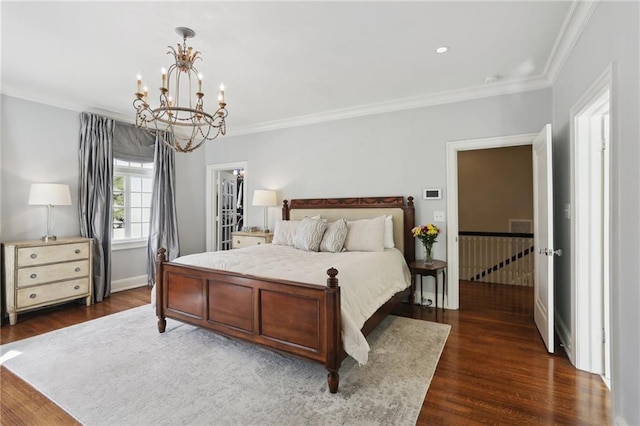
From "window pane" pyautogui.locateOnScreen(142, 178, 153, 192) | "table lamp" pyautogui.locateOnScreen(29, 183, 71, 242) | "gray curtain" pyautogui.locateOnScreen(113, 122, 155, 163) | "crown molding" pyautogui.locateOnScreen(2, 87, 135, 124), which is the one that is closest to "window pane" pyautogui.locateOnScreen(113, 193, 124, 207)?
"window pane" pyautogui.locateOnScreen(142, 178, 153, 192)

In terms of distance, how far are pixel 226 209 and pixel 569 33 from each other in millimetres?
5750

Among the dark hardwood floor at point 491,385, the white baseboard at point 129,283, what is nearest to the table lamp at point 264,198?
the white baseboard at point 129,283

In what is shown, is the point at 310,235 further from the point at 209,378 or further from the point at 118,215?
the point at 118,215

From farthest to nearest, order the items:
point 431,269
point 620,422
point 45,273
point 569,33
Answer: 1. point 45,273
2. point 431,269
3. point 569,33
4. point 620,422

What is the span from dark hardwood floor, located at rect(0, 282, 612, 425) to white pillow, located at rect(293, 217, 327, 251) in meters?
1.56

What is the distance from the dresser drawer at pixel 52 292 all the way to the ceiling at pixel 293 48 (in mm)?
2326

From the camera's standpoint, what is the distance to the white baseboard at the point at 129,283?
483 centimetres

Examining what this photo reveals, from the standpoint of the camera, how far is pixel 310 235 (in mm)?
3912

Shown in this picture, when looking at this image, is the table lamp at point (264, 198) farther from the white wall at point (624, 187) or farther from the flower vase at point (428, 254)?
the white wall at point (624, 187)

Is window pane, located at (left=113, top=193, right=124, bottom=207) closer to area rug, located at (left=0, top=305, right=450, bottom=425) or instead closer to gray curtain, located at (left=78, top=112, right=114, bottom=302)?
gray curtain, located at (left=78, top=112, right=114, bottom=302)

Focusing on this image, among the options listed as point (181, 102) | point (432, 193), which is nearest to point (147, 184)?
point (181, 102)

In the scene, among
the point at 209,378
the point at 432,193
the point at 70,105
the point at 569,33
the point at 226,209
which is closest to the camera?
the point at 209,378

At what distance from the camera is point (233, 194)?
6785mm

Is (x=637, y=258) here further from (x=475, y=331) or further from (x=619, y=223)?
(x=475, y=331)
